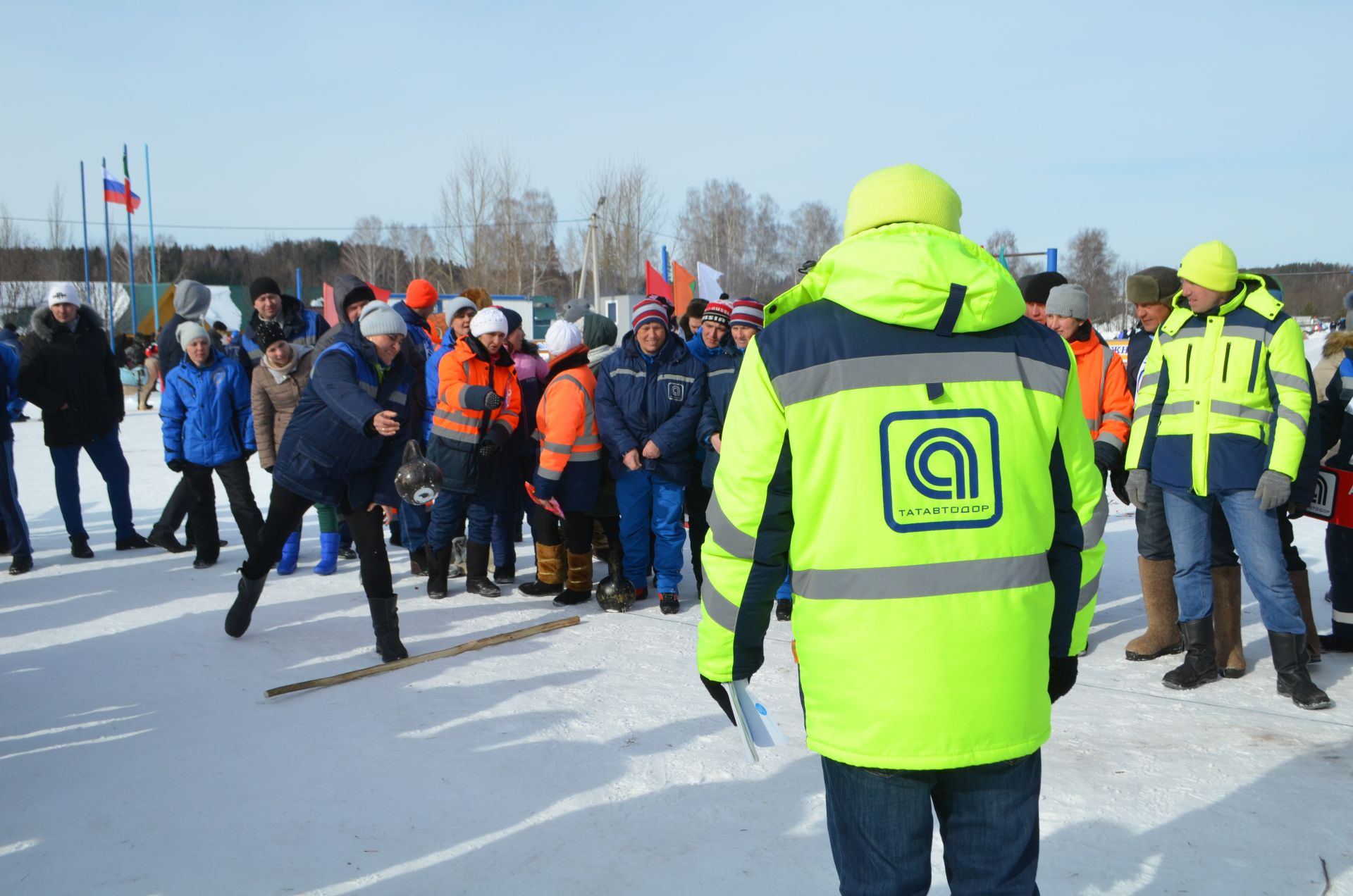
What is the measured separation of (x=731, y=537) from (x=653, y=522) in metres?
4.48

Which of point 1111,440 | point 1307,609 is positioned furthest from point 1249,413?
point 1307,609

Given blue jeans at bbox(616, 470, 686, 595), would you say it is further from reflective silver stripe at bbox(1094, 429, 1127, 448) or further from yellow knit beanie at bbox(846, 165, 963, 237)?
yellow knit beanie at bbox(846, 165, 963, 237)

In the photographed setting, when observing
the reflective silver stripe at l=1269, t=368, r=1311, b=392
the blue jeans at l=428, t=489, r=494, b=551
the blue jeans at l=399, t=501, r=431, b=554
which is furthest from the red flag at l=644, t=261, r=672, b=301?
the reflective silver stripe at l=1269, t=368, r=1311, b=392

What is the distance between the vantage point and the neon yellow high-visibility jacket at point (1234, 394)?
443 centimetres

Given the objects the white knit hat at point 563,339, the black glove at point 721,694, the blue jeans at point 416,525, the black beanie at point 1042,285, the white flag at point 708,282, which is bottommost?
the blue jeans at point 416,525

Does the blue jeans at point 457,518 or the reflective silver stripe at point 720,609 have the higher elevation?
the reflective silver stripe at point 720,609

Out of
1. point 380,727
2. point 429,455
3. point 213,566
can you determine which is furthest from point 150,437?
point 380,727

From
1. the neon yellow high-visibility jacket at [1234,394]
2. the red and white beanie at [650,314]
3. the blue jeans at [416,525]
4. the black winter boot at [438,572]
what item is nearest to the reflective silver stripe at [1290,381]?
the neon yellow high-visibility jacket at [1234,394]

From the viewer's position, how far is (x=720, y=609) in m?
2.14

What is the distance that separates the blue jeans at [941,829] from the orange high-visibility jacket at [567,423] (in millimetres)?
4486

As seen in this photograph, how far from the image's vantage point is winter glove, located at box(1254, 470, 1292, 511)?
4.37m

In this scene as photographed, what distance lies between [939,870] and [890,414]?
190 centimetres

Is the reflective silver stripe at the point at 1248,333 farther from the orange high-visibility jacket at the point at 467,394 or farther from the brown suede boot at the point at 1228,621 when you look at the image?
the orange high-visibility jacket at the point at 467,394

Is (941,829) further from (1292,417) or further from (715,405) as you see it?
(715,405)
